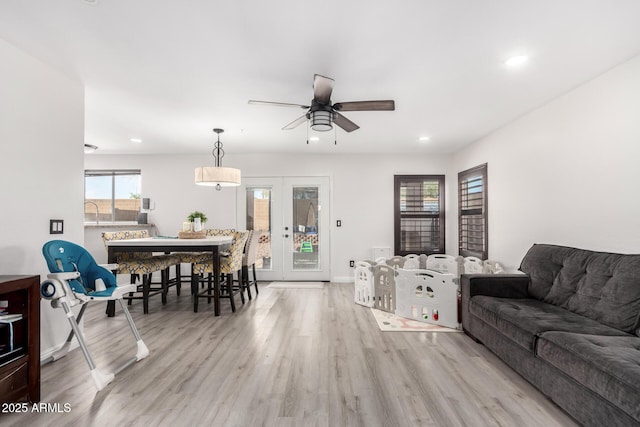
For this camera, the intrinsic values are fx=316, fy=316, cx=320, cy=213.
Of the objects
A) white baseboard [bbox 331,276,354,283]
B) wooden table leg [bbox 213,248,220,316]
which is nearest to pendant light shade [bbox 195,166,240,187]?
wooden table leg [bbox 213,248,220,316]

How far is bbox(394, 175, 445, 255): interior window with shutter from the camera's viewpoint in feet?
19.0

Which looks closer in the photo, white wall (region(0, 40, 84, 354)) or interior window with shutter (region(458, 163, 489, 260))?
white wall (region(0, 40, 84, 354))

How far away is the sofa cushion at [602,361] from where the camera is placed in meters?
1.41

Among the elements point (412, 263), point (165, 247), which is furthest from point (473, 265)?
point (165, 247)

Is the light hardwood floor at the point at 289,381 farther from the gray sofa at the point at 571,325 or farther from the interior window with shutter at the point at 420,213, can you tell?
the interior window with shutter at the point at 420,213

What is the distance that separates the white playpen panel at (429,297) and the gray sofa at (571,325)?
0.24 m

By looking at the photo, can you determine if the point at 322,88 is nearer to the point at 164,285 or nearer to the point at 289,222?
the point at 164,285

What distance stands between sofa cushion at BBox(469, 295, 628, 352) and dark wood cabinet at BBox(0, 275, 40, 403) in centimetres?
313

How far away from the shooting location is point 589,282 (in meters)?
2.39

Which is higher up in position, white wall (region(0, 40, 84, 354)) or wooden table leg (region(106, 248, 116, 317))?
white wall (region(0, 40, 84, 354))

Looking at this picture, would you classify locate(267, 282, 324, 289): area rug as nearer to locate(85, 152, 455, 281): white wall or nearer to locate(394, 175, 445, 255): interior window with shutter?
locate(85, 152, 455, 281): white wall

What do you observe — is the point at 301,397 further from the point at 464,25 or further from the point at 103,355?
the point at 464,25

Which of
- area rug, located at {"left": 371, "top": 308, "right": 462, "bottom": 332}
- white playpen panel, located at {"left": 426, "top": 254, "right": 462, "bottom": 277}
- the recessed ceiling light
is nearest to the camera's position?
the recessed ceiling light

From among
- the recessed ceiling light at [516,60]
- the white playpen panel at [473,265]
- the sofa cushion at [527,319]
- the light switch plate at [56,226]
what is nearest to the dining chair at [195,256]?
the light switch plate at [56,226]
